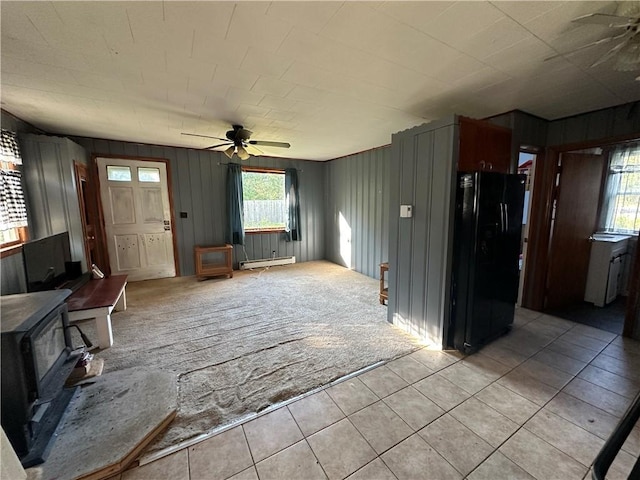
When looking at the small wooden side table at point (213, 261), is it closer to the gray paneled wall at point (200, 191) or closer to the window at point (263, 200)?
the gray paneled wall at point (200, 191)

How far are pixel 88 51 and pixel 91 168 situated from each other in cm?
329

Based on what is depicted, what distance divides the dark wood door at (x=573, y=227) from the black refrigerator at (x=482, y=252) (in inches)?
48.2

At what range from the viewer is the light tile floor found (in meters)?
1.40

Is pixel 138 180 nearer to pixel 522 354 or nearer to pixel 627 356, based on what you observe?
pixel 522 354

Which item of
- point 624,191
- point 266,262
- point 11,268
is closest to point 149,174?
point 11,268

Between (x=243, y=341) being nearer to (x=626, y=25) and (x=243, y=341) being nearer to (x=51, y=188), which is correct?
(x=51, y=188)

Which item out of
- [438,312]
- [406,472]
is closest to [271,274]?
[438,312]

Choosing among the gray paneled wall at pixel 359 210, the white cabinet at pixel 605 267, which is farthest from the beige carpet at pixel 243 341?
the white cabinet at pixel 605 267

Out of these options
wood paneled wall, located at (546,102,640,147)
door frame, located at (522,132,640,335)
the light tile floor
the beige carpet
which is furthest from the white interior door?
wood paneled wall, located at (546,102,640,147)

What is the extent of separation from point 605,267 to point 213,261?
6.16m

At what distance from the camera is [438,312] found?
2.54 meters

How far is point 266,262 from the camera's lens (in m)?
5.83

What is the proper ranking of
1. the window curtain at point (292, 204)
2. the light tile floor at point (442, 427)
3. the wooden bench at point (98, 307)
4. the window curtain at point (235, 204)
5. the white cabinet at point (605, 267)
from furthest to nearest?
1. the window curtain at point (292, 204)
2. the window curtain at point (235, 204)
3. the white cabinet at point (605, 267)
4. the wooden bench at point (98, 307)
5. the light tile floor at point (442, 427)

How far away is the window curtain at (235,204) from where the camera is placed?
205 inches
